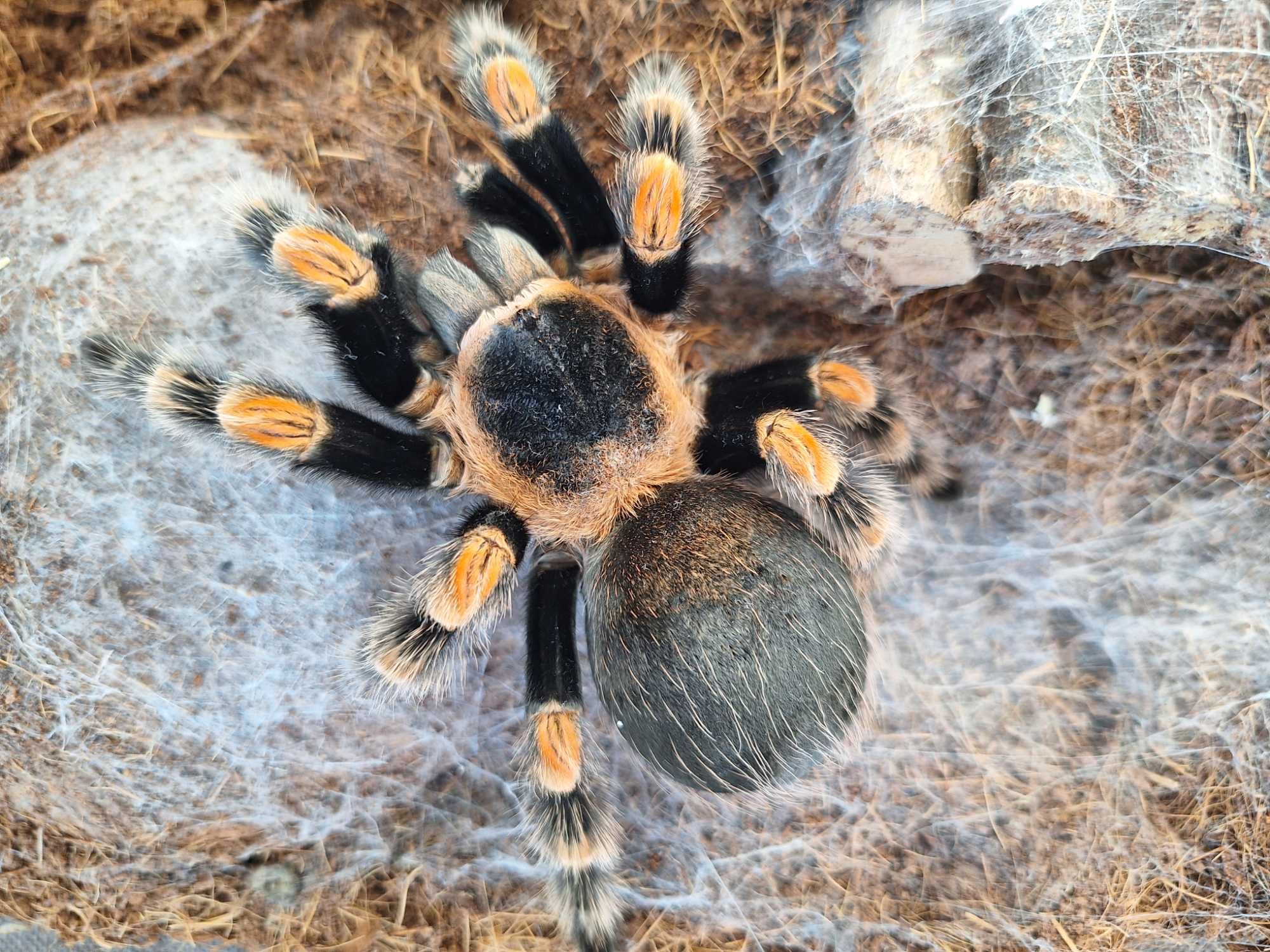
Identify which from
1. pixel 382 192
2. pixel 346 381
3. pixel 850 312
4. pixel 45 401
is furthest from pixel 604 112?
pixel 45 401

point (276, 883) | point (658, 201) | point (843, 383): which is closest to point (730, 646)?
point (843, 383)

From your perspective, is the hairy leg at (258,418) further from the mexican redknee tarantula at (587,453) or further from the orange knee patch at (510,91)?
the orange knee patch at (510,91)

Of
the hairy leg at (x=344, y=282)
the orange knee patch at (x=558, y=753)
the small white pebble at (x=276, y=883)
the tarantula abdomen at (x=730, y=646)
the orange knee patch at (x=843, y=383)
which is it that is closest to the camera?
the tarantula abdomen at (x=730, y=646)

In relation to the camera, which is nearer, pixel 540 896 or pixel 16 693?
pixel 16 693

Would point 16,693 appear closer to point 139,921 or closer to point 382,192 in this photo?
point 139,921

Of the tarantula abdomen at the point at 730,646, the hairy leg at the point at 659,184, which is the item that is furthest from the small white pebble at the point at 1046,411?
the hairy leg at the point at 659,184

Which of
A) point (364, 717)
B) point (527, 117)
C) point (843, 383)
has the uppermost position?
point (527, 117)

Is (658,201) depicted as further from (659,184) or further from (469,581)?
(469,581)
